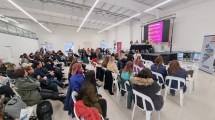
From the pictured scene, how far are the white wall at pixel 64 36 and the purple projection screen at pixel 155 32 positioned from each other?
9884 millimetres

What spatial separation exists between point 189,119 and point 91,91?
1.96m

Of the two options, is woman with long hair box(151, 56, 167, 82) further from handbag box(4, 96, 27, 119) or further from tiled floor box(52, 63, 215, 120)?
handbag box(4, 96, 27, 119)

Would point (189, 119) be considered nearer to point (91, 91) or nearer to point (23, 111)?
point (91, 91)

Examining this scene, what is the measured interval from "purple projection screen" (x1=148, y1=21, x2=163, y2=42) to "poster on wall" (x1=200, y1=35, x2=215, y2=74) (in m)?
3.19

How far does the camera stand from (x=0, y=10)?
9430 millimetres

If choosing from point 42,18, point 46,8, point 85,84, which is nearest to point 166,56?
point 85,84

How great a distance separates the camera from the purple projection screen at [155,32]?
871cm

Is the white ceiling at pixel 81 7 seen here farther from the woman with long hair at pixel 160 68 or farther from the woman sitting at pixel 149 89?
the woman sitting at pixel 149 89

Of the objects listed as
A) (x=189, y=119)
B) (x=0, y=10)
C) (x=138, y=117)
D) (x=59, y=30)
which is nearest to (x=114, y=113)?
(x=138, y=117)

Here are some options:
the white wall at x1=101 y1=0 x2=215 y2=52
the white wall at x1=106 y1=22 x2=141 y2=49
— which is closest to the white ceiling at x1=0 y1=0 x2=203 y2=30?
the white wall at x1=101 y1=0 x2=215 y2=52

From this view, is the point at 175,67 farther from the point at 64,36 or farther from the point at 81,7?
the point at 64,36

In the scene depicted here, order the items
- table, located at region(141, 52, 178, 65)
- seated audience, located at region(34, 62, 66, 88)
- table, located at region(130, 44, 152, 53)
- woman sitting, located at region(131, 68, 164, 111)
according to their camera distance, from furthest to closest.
Answer: 1. table, located at region(130, 44, 152, 53)
2. table, located at region(141, 52, 178, 65)
3. seated audience, located at region(34, 62, 66, 88)
4. woman sitting, located at region(131, 68, 164, 111)

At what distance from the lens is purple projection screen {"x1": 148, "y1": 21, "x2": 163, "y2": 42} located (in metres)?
8.71

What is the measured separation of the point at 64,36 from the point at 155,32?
39.0 ft
